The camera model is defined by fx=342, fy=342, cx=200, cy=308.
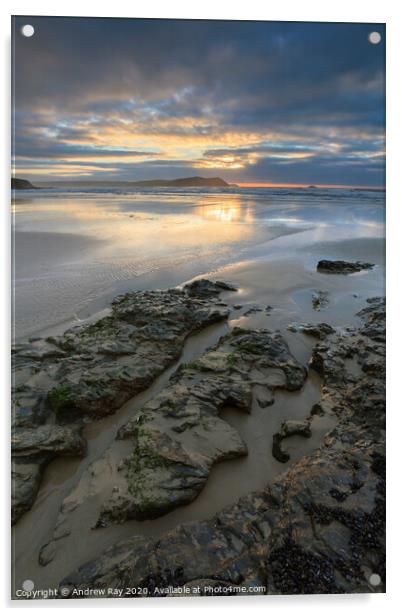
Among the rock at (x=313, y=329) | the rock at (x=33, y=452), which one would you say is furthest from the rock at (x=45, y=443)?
the rock at (x=313, y=329)

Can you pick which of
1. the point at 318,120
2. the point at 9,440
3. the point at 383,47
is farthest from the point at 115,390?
the point at 383,47

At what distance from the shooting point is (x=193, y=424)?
9.57 ft

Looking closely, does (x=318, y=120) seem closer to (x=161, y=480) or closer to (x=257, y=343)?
(x=257, y=343)

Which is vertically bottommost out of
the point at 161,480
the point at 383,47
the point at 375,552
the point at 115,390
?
the point at 375,552

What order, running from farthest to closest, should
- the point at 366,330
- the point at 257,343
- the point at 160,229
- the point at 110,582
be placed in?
the point at 160,229
the point at 366,330
the point at 257,343
the point at 110,582

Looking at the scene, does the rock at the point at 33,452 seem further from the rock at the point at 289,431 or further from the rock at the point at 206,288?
the rock at the point at 206,288

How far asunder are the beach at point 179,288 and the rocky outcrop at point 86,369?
0.39 ft

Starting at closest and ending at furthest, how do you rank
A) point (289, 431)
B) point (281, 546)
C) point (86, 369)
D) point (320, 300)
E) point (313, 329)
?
point (281, 546) < point (289, 431) < point (86, 369) < point (313, 329) < point (320, 300)

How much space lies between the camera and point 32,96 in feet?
9.86

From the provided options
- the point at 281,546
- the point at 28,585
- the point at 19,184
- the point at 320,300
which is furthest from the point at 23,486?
the point at 320,300

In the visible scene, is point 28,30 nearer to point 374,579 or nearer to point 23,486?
point 23,486

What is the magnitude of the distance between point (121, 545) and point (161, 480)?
0.47 meters

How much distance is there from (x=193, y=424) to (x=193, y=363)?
0.78m

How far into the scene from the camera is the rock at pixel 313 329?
170 inches
